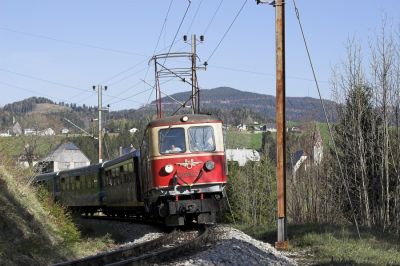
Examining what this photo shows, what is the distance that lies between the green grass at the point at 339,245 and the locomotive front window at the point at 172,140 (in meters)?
3.18

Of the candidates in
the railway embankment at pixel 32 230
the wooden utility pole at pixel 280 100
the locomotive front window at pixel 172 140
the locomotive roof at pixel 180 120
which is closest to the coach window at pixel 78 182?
the railway embankment at pixel 32 230

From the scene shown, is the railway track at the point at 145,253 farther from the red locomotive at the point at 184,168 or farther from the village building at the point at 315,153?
the village building at the point at 315,153

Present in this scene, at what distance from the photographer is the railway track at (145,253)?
423 inches

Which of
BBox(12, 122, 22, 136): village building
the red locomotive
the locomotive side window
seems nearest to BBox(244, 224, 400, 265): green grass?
the red locomotive

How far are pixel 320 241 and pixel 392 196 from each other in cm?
1162

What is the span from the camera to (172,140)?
17109 mm

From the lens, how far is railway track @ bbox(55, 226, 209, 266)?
35.2 feet

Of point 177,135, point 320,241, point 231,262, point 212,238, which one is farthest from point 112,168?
point 231,262

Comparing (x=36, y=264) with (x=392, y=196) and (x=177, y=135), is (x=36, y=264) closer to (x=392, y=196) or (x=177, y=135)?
(x=177, y=135)

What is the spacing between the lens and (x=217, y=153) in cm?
1714

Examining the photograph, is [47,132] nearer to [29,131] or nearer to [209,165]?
[29,131]

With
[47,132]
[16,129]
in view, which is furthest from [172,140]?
[47,132]

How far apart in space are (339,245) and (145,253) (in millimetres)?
3997

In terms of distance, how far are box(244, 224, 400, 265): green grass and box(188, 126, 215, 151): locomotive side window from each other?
276 centimetres
